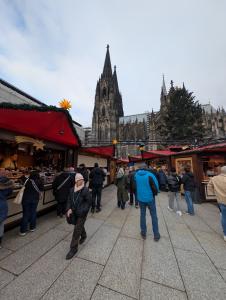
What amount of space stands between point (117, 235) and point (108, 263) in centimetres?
119

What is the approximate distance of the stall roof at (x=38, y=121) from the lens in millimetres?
3451

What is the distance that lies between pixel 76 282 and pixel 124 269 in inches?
34.2

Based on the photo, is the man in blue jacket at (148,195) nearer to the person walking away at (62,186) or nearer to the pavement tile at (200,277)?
the pavement tile at (200,277)

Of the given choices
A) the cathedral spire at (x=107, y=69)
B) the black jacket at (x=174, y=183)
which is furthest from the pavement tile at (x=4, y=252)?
the cathedral spire at (x=107, y=69)

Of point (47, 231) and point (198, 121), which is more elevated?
point (198, 121)

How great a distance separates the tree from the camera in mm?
18719

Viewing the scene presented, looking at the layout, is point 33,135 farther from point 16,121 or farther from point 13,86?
point 13,86

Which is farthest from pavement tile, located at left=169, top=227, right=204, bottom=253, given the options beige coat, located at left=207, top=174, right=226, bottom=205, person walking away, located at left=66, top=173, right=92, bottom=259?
person walking away, located at left=66, top=173, right=92, bottom=259

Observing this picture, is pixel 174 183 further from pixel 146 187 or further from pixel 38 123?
pixel 38 123

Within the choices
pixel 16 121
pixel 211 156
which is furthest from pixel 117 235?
pixel 211 156

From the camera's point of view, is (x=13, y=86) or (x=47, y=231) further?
(x=13, y=86)

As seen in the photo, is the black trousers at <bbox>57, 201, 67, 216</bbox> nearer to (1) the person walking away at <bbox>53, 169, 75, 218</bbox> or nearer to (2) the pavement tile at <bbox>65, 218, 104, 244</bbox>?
(1) the person walking away at <bbox>53, 169, 75, 218</bbox>

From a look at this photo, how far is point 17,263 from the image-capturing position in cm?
261

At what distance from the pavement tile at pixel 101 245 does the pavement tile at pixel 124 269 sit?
6.1 inches
